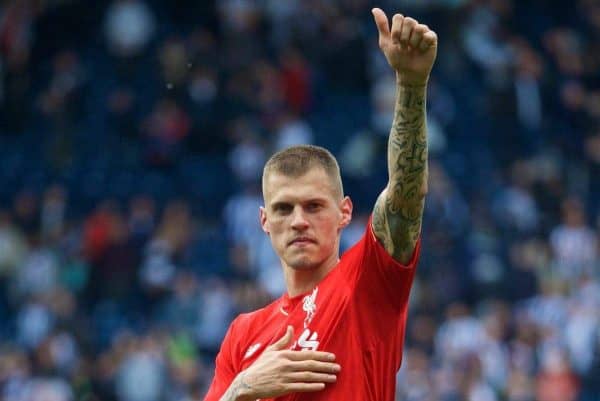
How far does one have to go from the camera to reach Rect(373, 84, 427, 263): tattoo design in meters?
4.89

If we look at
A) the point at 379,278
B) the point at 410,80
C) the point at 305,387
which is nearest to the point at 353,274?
the point at 379,278

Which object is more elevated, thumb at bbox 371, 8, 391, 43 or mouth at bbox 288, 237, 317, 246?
thumb at bbox 371, 8, 391, 43

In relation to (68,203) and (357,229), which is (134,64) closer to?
(68,203)

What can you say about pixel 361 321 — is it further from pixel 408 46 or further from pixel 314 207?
pixel 408 46

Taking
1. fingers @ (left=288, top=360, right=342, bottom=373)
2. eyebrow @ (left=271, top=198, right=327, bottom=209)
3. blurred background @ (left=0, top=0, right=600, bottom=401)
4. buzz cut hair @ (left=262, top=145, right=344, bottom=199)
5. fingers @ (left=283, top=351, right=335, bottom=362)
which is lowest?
fingers @ (left=288, top=360, right=342, bottom=373)

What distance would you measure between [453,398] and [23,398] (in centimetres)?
460

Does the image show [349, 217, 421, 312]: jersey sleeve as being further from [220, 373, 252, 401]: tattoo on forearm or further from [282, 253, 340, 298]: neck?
[220, 373, 252, 401]: tattoo on forearm

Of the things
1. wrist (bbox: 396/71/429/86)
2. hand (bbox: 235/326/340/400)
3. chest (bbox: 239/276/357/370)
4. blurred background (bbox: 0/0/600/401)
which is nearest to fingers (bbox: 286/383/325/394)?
hand (bbox: 235/326/340/400)

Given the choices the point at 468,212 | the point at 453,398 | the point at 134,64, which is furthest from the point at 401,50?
the point at 134,64

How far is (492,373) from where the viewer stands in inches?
516

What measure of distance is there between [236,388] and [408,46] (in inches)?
56.6

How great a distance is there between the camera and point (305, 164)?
17.2 ft

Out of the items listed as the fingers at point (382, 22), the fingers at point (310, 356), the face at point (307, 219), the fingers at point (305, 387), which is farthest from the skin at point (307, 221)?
the fingers at point (382, 22)

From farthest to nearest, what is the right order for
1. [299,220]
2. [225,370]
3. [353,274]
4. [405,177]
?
Answer: [225,370] → [299,220] → [353,274] → [405,177]
